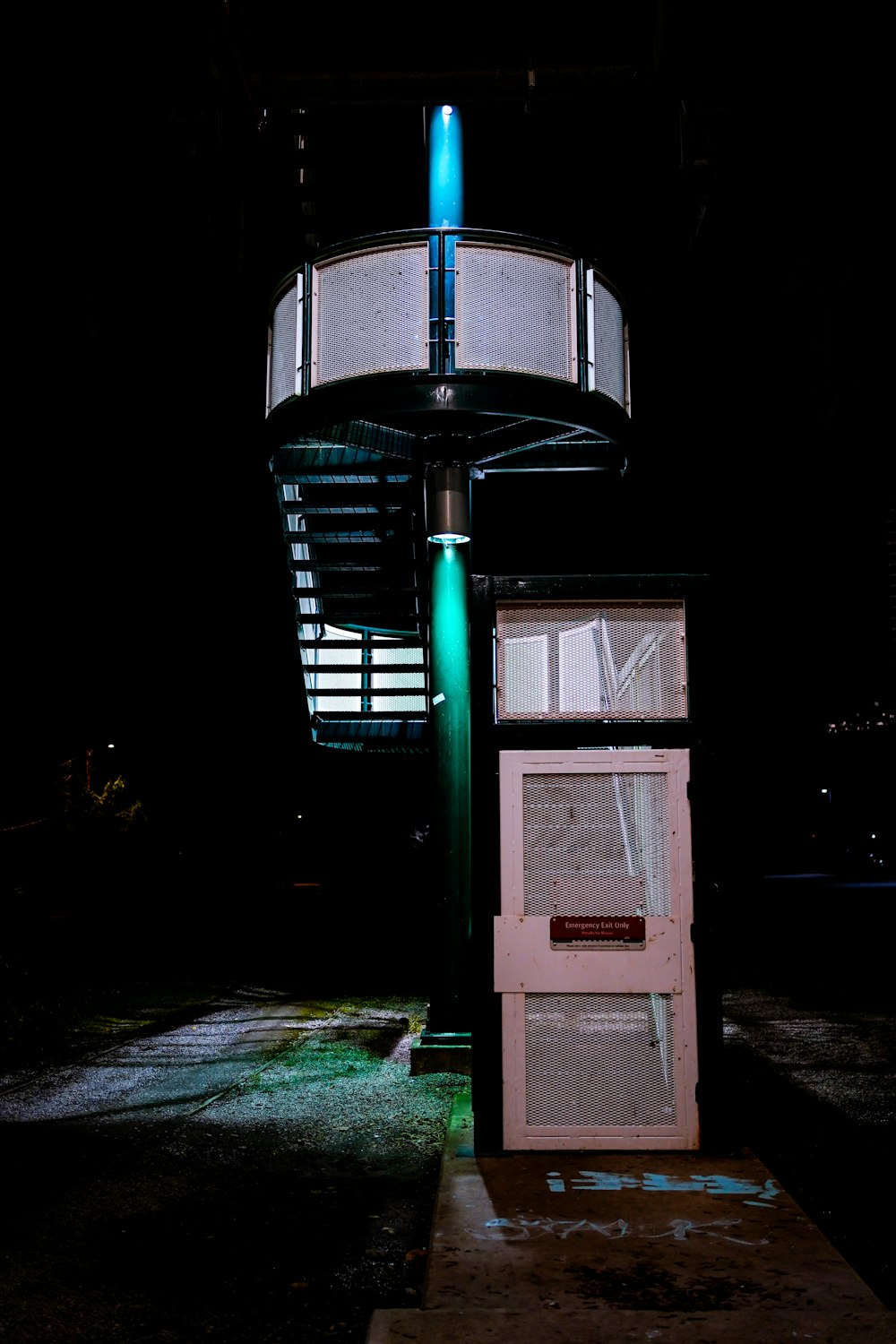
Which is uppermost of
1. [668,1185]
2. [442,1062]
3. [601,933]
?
[601,933]

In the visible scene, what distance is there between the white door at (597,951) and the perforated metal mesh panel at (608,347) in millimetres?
3917

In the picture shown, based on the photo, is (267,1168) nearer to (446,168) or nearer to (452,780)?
(452,780)

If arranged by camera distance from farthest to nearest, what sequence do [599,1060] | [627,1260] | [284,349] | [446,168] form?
[446,168] < [284,349] < [599,1060] < [627,1260]

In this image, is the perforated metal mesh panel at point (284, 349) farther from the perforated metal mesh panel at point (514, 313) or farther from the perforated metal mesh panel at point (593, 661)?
the perforated metal mesh panel at point (593, 661)

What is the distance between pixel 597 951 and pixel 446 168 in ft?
24.2

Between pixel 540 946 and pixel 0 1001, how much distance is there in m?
8.93

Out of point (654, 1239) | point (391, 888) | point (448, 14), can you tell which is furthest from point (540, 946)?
point (391, 888)

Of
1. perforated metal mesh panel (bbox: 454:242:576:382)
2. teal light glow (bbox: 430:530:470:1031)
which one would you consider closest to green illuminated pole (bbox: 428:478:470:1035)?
teal light glow (bbox: 430:530:470:1031)

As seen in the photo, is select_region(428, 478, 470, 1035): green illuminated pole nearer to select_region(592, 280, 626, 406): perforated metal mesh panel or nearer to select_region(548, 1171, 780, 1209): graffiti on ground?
select_region(592, 280, 626, 406): perforated metal mesh panel

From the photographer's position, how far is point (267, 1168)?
599 centimetres

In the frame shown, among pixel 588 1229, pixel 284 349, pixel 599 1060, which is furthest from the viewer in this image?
pixel 284 349

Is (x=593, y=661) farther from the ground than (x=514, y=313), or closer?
closer

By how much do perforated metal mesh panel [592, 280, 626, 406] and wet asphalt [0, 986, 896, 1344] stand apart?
18.3ft

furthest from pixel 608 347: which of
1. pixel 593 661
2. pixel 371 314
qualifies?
pixel 593 661
